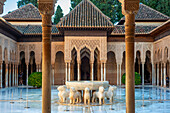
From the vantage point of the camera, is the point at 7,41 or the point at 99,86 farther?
the point at 7,41

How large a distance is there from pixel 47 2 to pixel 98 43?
1600cm

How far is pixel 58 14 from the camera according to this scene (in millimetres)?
39906

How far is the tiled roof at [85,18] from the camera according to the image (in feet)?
69.5

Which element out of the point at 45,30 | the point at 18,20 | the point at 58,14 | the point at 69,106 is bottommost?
the point at 69,106

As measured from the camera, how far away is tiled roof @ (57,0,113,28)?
69.5 feet

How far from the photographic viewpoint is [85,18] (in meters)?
22.0

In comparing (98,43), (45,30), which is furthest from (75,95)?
(98,43)

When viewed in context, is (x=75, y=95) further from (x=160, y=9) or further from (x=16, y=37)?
(x=160, y=9)

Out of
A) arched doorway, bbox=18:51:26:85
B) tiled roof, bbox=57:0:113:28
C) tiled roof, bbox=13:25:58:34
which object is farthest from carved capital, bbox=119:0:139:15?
arched doorway, bbox=18:51:26:85

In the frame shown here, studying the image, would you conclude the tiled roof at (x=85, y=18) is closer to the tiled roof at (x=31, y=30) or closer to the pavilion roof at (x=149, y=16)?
the tiled roof at (x=31, y=30)

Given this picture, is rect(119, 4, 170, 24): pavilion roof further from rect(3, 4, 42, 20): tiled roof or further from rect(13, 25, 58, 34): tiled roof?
rect(3, 4, 42, 20): tiled roof

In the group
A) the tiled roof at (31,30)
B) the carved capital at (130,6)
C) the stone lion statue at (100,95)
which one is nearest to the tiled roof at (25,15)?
the tiled roof at (31,30)

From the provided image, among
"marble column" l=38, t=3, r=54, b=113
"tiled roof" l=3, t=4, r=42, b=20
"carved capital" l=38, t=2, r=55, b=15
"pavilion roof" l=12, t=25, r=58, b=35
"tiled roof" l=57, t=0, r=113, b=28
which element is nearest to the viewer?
"marble column" l=38, t=3, r=54, b=113

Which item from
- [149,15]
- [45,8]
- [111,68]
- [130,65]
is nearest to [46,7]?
[45,8]
